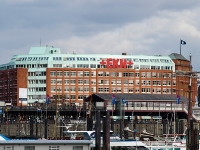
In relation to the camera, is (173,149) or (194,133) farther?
→ (173,149)

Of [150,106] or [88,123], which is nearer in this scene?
[88,123]

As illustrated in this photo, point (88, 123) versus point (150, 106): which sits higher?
point (150, 106)

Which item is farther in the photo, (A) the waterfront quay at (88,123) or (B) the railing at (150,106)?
(B) the railing at (150,106)

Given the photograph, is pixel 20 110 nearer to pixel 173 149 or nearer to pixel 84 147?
pixel 173 149

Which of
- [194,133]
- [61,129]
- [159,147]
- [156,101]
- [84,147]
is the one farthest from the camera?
[156,101]

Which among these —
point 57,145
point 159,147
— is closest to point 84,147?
point 57,145

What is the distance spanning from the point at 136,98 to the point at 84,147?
120m

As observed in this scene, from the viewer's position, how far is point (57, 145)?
74938mm

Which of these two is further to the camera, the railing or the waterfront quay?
the railing

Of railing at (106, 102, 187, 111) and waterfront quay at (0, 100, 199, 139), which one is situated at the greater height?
railing at (106, 102, 187, 111)

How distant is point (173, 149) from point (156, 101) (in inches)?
3610

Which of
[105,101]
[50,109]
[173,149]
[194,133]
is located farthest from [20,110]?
Result: [194,133]

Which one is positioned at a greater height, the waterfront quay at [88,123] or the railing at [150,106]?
the railing at [150,106]

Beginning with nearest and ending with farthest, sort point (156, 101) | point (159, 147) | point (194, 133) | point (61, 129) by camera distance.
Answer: point (194, 133) < point (159, 147) < point (61, 129) < point (156, 101)
